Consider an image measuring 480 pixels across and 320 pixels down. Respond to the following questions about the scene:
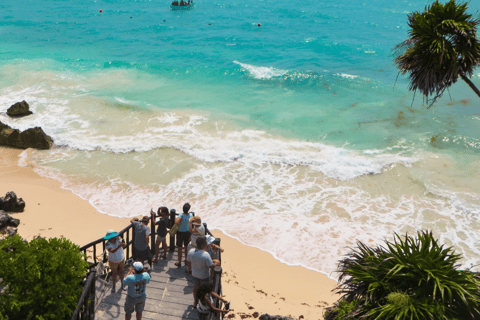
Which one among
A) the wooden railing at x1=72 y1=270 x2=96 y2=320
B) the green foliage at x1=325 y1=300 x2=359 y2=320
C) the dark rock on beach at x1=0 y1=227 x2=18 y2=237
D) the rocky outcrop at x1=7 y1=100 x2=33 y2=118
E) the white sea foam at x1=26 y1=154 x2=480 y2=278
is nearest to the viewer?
the green foliage at x1=325 y1=300 x2=359 y2=320

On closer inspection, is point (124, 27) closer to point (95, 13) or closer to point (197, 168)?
point (95, 13)

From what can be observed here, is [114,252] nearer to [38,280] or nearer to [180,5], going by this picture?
[38,280]

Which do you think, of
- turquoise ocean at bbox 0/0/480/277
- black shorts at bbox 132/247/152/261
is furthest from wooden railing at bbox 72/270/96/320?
turquoise ocean at bbox 0/0/480/277

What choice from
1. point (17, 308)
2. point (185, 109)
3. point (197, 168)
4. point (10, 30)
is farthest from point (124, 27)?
point (17, 308)

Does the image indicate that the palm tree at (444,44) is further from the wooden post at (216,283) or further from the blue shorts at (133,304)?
the blue shorts at (133,304)

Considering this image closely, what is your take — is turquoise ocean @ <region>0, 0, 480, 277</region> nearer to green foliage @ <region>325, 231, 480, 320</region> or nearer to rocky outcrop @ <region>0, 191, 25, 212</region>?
rocky outcrop @ <region>0, 191, 25, 212</region>

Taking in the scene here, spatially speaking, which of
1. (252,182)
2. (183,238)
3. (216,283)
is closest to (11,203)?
(183,238)

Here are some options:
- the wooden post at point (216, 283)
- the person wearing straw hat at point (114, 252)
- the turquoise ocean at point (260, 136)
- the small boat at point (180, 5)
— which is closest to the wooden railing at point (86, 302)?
the person wearing straw hat at point (114, 252)
